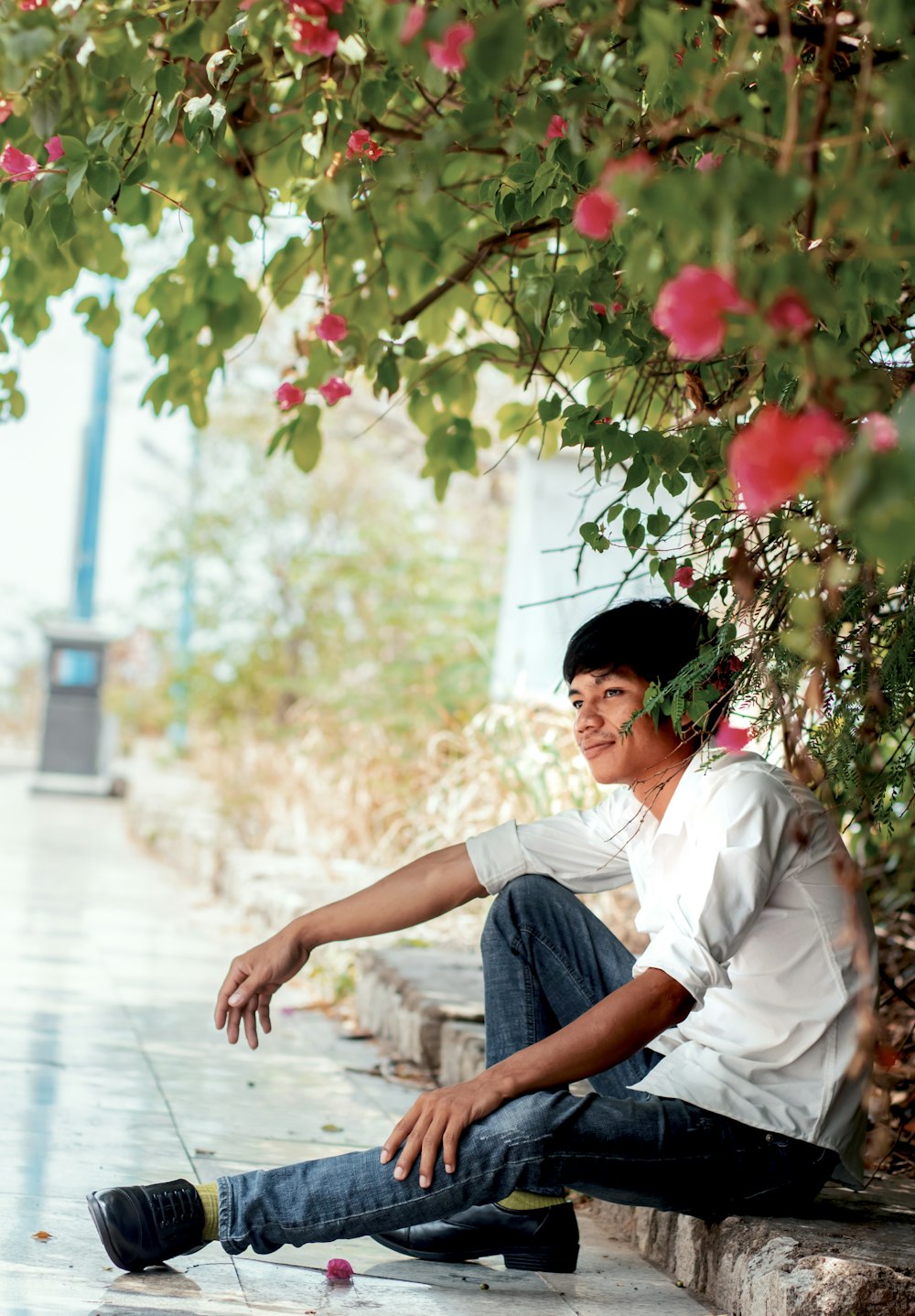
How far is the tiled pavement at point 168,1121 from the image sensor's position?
7.70ft

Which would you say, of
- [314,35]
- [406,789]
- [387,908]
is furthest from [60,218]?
[406,789]

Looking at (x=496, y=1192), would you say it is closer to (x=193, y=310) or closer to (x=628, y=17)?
(x=628, y=17)

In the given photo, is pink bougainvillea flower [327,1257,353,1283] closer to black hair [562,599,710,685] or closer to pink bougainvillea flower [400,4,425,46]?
black hair [562,599,710,685]

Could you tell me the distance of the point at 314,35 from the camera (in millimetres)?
1670

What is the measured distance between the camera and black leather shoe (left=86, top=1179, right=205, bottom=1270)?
230 cm

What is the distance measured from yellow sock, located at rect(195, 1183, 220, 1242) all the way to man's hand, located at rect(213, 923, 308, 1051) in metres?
0.30

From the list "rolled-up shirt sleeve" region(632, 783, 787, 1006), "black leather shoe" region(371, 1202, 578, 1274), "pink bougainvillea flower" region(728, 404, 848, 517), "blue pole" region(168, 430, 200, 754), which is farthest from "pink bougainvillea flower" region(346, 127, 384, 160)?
"blue pole" region(168, 430, 200, 754)

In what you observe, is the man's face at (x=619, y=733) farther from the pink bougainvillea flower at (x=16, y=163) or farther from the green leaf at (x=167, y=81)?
the pink bougainvillea flower at (x=16, y=163)

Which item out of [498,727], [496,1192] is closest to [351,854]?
[498,727]

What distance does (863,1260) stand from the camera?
7.04ft

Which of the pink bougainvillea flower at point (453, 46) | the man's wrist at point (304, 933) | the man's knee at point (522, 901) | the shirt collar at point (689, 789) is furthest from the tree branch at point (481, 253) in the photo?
the pink bougainvillea flower at point (453, 46)

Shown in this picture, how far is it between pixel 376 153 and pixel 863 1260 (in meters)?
1.87

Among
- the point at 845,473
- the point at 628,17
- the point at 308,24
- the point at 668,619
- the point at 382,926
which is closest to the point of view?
the point at 845,473

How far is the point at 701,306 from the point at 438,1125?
154cm
